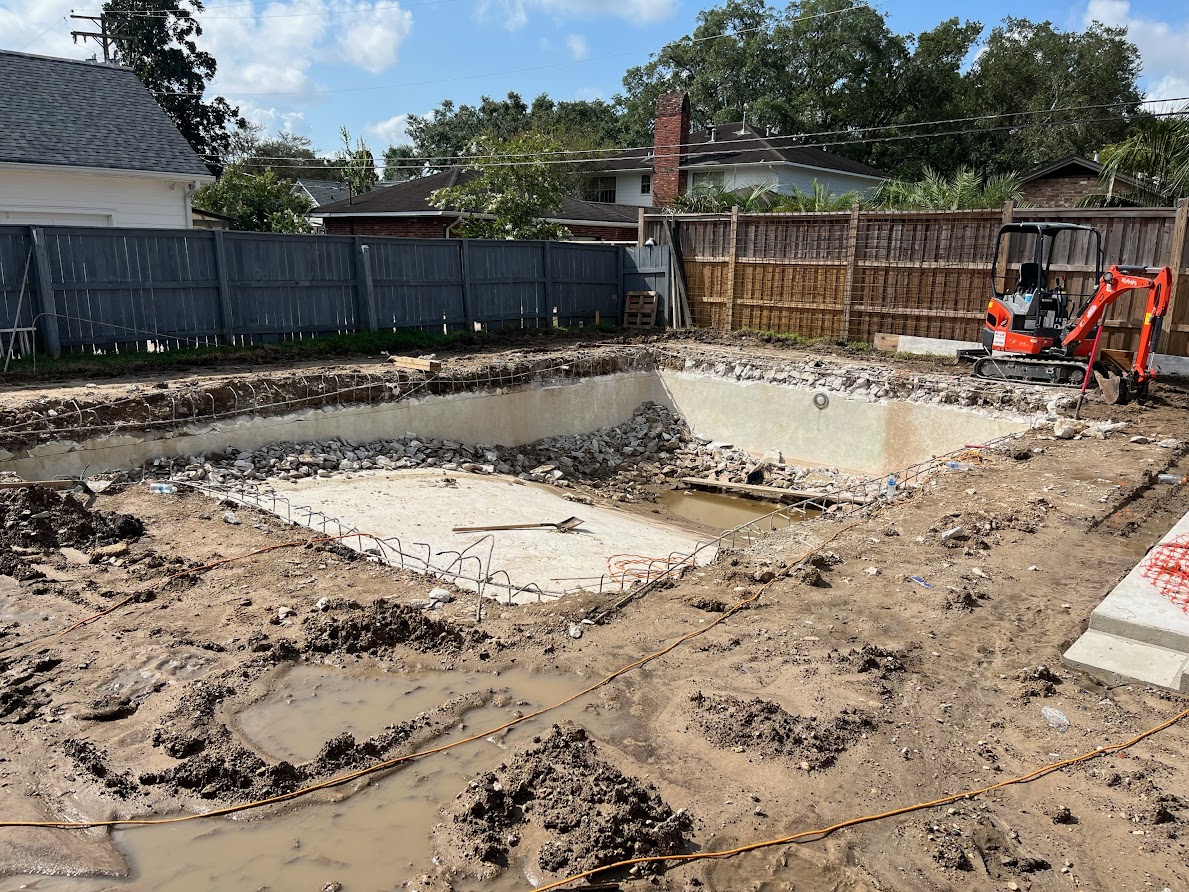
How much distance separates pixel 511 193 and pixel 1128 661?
644 inches

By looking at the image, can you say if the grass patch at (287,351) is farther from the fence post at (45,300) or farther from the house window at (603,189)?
the house window at (603,189)

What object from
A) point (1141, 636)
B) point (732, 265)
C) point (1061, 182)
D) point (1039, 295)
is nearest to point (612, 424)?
point (732, 265)

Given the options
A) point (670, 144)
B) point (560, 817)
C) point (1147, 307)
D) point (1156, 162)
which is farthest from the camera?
point (670, 144)

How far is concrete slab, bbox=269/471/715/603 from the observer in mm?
7375

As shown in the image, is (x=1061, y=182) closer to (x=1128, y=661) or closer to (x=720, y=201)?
(x=720, y=201)

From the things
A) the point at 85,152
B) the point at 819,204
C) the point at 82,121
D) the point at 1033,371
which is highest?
the point at 82,121

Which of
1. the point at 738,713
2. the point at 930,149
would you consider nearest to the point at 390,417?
the point at 738,713

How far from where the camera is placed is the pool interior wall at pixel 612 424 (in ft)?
30.5

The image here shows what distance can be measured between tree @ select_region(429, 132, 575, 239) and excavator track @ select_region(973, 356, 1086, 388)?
34.9 ft

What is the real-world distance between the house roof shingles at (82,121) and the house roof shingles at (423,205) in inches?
294

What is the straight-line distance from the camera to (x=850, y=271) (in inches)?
589

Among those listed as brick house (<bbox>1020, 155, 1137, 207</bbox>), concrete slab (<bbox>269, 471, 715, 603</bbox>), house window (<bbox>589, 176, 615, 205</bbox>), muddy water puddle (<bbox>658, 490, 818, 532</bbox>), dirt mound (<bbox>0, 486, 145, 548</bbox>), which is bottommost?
muddy water puddle (<bbox>658, 490, 818, 532</bbox>)

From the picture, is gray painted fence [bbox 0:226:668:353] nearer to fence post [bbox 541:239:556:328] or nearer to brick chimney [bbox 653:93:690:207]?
fence post [bbox 541:239:556:328]

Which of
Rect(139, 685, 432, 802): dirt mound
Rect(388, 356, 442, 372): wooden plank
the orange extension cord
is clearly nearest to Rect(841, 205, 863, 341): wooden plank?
Rect(388, 356, 442, 372): wooden plank
